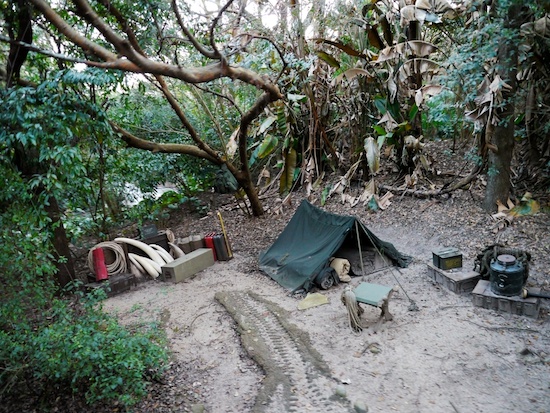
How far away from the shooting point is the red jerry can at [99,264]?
6988 mm

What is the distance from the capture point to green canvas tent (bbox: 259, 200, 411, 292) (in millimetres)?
6258

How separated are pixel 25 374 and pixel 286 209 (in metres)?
6.98

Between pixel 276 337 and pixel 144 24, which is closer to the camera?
pixel 276 337

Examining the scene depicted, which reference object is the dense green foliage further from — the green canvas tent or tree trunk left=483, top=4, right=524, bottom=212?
tree trunk left=483, top=4, right=524, bottom=212

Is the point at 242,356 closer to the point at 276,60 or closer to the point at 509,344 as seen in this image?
the point at 509,344

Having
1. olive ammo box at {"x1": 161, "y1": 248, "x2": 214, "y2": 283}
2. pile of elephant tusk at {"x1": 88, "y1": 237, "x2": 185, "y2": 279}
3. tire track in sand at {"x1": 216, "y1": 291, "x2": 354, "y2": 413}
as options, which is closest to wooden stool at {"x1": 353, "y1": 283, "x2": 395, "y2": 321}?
tire track in sand at {"x1": 216, "y1": 291, "x2": 354, "y2": 413}

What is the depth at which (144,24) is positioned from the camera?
6.27 meters

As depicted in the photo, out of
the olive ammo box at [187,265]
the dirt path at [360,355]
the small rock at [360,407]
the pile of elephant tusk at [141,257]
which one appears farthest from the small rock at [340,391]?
the pile of elephant tusk at [141,257]

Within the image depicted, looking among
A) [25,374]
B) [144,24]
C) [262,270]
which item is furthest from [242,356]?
[144,24]

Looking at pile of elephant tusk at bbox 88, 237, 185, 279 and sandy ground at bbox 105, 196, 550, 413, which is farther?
pile of elephant tusk at bbox 88, 237, 185, 279

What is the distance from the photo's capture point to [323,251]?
641cm

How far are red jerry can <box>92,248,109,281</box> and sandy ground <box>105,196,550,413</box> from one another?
63cm

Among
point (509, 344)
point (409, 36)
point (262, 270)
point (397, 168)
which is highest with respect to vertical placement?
point (409, 36)

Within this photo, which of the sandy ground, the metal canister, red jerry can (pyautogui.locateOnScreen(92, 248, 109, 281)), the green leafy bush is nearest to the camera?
the green leafy bush
